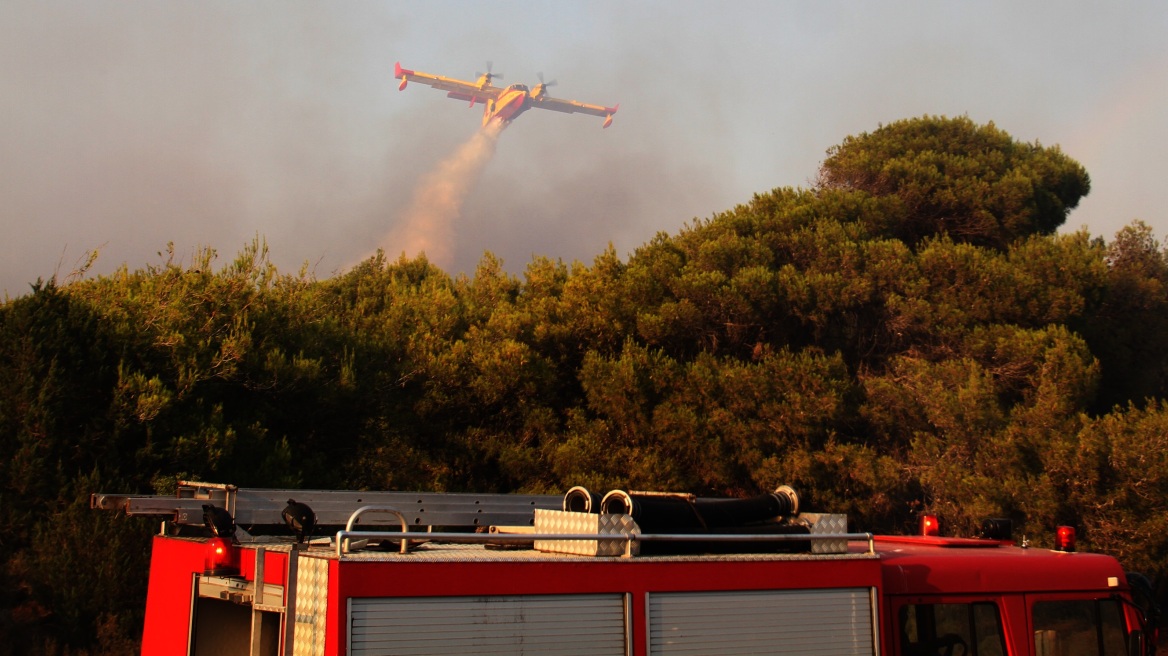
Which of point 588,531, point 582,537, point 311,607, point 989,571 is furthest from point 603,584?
point 989,571

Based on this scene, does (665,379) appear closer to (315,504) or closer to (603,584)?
(315,504)

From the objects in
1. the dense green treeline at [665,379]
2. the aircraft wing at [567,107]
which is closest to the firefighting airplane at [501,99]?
the aircraft wing at [567,107]

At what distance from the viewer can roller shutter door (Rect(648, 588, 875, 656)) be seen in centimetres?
453

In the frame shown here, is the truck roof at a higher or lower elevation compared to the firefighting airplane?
lower

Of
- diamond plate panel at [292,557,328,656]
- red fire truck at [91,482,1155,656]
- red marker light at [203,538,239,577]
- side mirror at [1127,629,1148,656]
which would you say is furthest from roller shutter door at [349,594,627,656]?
side mirror at [1127,629,1148,656]

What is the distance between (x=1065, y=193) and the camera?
2516 centimetres

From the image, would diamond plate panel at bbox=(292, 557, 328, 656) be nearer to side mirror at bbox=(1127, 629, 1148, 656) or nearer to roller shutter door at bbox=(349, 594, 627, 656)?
roller shutter door at bbox=(349, 594, 627, 656)

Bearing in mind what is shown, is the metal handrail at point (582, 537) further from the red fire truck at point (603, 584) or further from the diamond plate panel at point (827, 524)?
the diamond plate panel at point (827, 524)

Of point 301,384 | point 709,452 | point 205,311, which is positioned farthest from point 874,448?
point 205,311

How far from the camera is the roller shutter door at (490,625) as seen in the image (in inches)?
153

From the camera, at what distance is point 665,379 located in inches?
717

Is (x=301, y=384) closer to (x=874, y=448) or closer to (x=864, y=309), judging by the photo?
(x=874, y=448)

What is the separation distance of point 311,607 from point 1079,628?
14.3ft

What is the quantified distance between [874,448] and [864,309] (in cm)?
394
